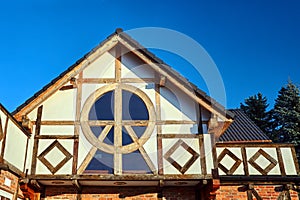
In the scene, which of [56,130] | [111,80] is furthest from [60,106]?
[111,80]

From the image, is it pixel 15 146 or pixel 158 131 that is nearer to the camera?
pixel 15 146

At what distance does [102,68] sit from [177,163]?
11.2 feet

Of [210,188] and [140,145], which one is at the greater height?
[140,145]

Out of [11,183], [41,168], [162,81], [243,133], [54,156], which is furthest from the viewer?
[243,133]

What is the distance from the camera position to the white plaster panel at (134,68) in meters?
8.93

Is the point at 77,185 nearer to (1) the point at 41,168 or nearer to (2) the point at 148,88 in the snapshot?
(1) the point at 41,168

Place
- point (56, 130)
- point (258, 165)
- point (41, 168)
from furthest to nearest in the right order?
point (258, 165), point (56, 130), point (41, 168)

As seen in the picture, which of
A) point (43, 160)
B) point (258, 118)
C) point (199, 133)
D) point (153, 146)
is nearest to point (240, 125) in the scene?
point (199, 133)

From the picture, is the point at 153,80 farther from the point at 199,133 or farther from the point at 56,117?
the point at 56,117

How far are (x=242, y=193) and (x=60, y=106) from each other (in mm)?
5574

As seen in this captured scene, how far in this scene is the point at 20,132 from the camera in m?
7.45

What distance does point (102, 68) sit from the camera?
8938mm

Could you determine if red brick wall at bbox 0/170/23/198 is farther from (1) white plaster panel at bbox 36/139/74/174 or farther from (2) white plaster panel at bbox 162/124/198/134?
(2) white plaster panel at bbox 162/124/198/134

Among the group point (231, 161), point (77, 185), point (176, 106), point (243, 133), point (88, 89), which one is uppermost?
point (88, 89)
